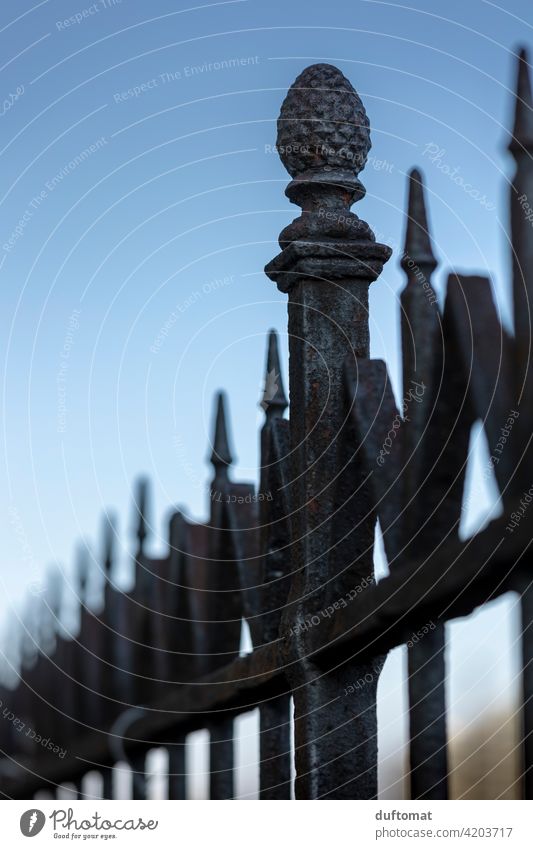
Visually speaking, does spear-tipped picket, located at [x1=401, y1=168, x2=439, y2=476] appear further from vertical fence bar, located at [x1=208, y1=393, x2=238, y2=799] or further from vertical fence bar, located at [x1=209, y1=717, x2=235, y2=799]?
vertical fence bar, located at [x1=209, y1=717, x2=235, y2=799]

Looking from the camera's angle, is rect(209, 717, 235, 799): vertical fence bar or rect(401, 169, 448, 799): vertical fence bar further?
rect(209, 717, 235, 799): vertical fence bar

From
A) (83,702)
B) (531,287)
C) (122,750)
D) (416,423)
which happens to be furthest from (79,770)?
(531,287)

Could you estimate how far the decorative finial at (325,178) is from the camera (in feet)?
16.3

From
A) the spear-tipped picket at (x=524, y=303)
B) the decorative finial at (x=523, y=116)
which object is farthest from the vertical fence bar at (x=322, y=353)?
the decorative finial at (x=523, y=116)

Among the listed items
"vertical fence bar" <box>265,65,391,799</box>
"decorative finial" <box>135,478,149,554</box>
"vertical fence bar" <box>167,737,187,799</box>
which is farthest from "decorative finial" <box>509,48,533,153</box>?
"decorative finial" <box>135,478,149,554</box>

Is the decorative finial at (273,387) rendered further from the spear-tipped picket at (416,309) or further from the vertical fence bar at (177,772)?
the vertical fence bar at (177,772)

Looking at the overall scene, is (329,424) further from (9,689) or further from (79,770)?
(9,689)

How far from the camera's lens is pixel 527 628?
3.68 m

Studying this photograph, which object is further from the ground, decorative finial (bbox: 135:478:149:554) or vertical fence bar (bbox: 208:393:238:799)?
decorative finial (bbox: 135:478:149:554)

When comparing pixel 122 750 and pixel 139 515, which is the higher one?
pixel 139 515

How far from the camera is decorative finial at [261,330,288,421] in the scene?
5.55 meters

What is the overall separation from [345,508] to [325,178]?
1028mm
